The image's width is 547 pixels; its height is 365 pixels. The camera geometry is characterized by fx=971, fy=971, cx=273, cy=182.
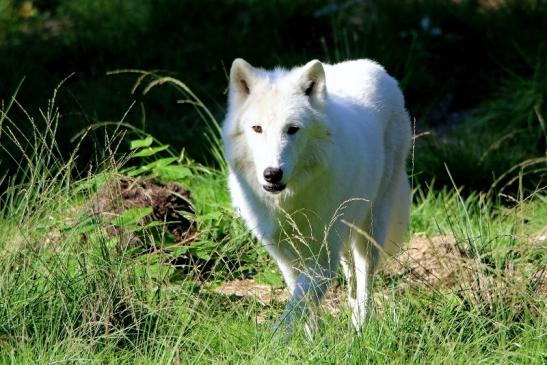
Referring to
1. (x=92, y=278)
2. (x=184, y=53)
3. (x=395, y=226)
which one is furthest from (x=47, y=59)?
(x=92, y=278)

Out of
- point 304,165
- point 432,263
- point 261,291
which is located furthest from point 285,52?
point 304,165

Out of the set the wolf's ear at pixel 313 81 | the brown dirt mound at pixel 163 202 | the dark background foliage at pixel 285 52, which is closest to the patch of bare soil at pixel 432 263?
the wolf's ear at pixel 313 81

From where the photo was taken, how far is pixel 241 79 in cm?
521

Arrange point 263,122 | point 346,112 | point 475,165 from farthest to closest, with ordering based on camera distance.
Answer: point 475,165 → point 346,112 → point 263,122

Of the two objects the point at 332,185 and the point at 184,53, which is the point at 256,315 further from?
the point at 184,53

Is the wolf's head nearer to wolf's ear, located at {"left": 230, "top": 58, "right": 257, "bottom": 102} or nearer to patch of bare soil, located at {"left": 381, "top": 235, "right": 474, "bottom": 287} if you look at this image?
wolf's ear, located at {"left": 230, "top": 58, "right": 257, "bottom": 102}

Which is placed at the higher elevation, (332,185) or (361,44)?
(332,185)

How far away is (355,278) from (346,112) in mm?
990

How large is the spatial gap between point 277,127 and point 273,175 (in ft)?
0.92

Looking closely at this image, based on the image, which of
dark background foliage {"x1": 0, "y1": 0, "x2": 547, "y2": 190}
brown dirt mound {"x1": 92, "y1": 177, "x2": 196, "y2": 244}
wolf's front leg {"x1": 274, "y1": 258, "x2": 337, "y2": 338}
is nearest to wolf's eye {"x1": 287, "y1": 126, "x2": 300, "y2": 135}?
wolf's front leg {"x1": 274, "y1": 258, "x2": 337, "y2": 338}

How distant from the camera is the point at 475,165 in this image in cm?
784

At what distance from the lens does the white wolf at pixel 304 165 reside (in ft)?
16.0

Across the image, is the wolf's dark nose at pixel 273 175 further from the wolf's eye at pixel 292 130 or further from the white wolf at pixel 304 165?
the wolf's eye at pixel 292 130

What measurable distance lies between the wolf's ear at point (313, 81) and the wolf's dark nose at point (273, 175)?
1.91 ft
